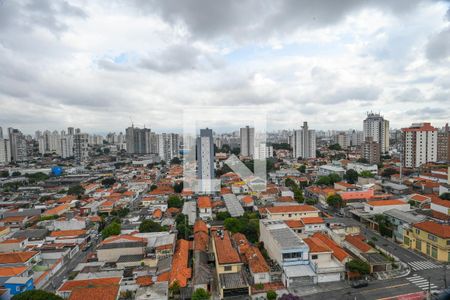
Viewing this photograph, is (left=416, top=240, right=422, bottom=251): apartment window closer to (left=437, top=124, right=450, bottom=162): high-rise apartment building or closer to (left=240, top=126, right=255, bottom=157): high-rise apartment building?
(left=437, top=124, right=450, bottom=162): high-rise apartment building

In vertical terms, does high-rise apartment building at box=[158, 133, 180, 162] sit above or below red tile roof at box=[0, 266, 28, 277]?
above

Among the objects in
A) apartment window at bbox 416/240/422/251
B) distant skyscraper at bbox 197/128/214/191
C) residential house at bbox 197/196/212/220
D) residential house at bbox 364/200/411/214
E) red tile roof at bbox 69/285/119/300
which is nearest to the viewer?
red tile roof at bbox 69/285/119/300

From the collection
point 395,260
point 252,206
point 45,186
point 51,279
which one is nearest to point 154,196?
point 252,206

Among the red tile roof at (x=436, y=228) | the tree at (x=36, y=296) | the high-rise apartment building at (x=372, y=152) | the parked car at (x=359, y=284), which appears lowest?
the parked car at (x=359, y=284)

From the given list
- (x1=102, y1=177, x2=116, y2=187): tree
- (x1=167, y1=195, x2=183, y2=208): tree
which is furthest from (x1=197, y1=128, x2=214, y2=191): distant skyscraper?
(x1=102, y1=177, x2=116, y2=187): tree

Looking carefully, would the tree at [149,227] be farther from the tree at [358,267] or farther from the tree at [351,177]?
the tree at [351,177]

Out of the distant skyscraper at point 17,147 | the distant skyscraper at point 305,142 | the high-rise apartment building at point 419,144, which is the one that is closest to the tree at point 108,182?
the distant skyscraper at point 305,142
